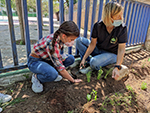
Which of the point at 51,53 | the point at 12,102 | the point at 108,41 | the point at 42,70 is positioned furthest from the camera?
the point at 108,41

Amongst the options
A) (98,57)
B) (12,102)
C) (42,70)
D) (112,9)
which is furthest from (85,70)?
(12,102)

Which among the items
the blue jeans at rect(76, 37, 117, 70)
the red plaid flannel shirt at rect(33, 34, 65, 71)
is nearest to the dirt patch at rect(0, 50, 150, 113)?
the blue jeans at rect(76, 37, 117, 70)

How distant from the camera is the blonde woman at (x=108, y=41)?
207cm

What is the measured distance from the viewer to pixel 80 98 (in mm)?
1808

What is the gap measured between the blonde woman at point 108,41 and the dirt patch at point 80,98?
0.33 meters

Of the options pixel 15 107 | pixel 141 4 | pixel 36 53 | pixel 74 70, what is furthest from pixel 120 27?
→ pixel 141 4

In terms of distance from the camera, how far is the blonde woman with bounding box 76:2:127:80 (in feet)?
6.79

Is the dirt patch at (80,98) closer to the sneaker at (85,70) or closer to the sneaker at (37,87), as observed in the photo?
the sneaker at (37,87)

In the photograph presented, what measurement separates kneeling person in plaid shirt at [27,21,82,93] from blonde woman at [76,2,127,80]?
656mm

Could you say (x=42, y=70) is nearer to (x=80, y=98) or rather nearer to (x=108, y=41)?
(x=80, y=98)

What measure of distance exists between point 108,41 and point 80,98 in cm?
139

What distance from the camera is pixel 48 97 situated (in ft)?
5.75

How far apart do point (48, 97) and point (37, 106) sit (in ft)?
0.68

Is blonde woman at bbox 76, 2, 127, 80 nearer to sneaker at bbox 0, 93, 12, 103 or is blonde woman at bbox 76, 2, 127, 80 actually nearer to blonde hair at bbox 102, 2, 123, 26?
blonde hair at bbox 102, 2, 123, 26
